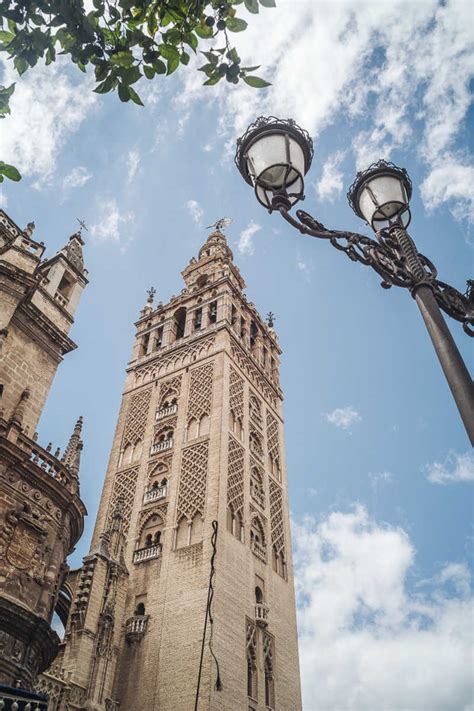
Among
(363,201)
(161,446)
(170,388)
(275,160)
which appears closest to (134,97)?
(275,160)

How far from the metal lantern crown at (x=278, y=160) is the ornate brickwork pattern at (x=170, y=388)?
2179 cm

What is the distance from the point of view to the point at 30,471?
485 inches

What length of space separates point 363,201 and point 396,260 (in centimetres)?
121

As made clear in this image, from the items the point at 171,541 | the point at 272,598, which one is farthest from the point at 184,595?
the point at 272,598

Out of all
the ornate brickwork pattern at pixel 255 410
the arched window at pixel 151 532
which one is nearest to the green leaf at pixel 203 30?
the arched window at pixel 151 532

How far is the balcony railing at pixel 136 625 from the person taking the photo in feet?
61.0

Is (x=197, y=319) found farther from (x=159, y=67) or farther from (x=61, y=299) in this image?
(x=159, y=67)

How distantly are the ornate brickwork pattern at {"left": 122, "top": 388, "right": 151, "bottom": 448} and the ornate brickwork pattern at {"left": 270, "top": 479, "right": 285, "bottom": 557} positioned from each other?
6.74 meters

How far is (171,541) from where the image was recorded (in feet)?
67.9

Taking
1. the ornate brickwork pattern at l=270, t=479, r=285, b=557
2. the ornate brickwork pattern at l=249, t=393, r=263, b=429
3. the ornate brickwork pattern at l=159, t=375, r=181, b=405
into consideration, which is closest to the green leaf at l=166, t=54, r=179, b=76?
the ornate brickwork pattern at l=270, t=479, r=285, b=557

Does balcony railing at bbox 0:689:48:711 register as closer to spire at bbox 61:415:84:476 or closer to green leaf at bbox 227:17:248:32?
spire at bbox 61:415:84:476

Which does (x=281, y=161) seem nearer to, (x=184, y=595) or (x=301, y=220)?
(x=301, y=220)

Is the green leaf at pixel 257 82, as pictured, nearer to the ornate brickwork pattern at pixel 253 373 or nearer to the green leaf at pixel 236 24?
the green leaf at pixel 236 24

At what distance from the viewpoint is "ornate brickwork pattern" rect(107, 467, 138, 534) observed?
23219mm
